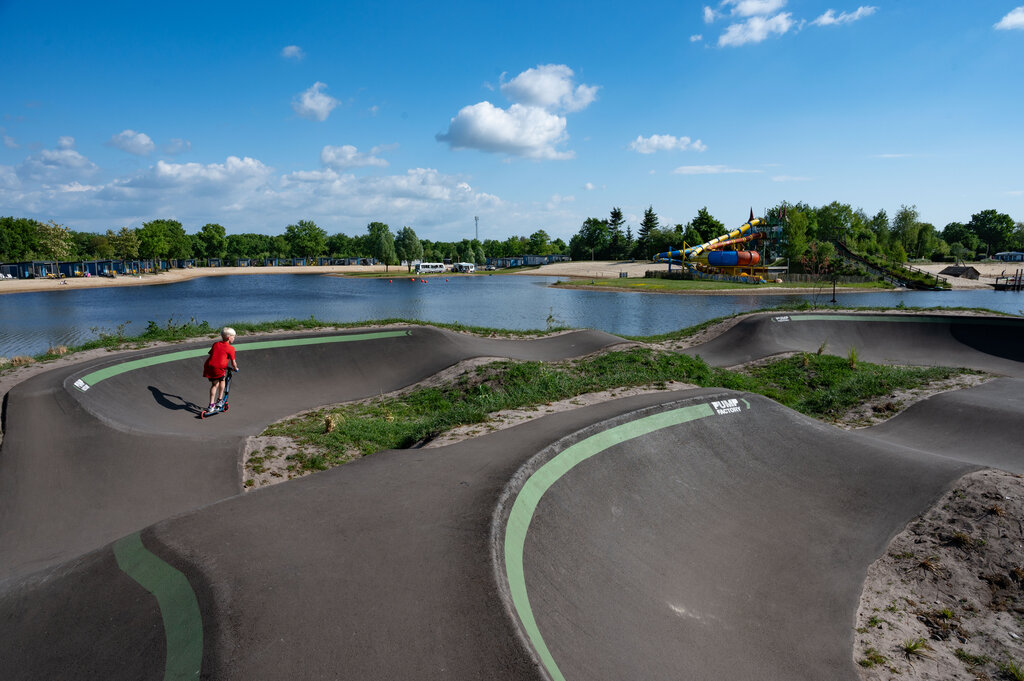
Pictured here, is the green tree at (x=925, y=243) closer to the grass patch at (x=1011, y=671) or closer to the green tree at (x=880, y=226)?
the green tree at (x=880, y=226)

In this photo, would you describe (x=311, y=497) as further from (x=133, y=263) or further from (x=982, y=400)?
(x=133, y=263)

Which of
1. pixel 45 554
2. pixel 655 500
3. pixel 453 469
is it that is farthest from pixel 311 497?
pixel 655 500

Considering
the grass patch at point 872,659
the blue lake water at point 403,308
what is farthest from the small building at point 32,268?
the grass patch at point 872,659

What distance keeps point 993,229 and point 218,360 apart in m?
179

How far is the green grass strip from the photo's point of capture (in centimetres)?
397

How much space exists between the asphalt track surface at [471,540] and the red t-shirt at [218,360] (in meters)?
1.26

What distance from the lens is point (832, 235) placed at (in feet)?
311

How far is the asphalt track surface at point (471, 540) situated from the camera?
3.71 metres

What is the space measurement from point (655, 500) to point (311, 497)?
4.66 meters

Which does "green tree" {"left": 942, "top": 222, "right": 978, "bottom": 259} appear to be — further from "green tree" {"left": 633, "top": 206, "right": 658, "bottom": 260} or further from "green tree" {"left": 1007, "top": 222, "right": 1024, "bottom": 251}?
"green tree" {"left": 633, "top": 206, "right": 658, "bottom": 260}

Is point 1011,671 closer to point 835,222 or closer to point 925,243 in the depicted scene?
point 835,222

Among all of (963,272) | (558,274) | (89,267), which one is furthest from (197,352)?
(89,267)

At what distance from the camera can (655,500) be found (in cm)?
711

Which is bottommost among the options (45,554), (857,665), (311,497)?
(857,665)
